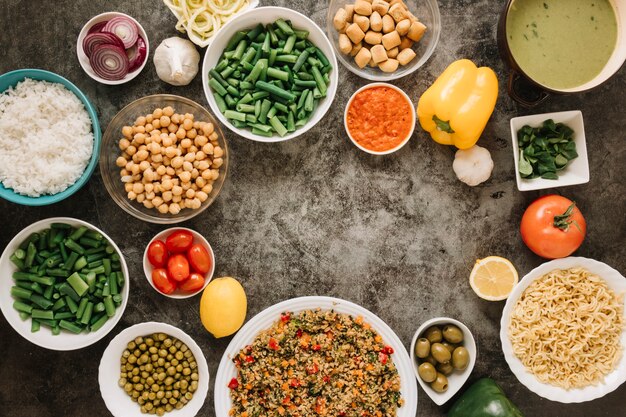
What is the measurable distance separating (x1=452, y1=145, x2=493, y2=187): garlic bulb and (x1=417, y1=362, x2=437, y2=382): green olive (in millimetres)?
948

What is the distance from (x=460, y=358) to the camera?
8.33 ft

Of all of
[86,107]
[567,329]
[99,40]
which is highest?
[99,40]

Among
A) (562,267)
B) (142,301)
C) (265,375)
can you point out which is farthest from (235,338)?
(562,267)

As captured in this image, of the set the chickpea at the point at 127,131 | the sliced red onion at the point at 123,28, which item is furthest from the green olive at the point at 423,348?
the sliced red onion at the point at 123,28

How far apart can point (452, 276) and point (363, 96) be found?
1063mm

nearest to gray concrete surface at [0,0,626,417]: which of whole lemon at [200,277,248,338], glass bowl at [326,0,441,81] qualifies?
glass bowl at [326,0,441,81]

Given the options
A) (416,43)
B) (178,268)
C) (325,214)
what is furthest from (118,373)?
(416,43)

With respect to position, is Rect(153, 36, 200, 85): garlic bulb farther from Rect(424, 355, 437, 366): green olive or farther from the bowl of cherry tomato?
Rect(424, 355, 437, 366): green olive

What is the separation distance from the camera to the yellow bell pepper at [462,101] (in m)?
2.44

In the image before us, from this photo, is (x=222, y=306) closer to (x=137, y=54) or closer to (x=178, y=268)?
(x=178, y=268)

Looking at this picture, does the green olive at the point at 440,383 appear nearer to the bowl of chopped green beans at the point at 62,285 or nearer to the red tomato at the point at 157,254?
A: the red tomato at the point at 157,254

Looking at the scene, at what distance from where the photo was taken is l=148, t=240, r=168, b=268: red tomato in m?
2.52

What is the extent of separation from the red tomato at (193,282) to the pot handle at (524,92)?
5.98ft

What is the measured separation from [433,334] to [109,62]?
2098 mm
